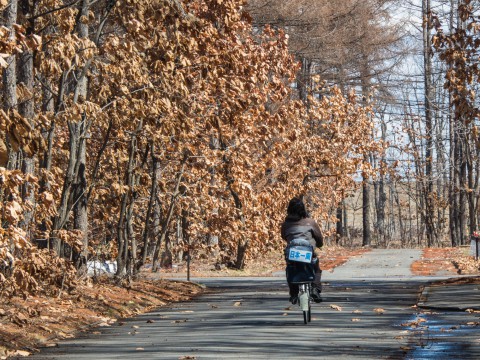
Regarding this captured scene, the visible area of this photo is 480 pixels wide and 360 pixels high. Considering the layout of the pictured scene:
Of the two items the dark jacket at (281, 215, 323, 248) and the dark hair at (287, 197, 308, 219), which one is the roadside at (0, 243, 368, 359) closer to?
the dark jacket at (281, 215, 323, 248)

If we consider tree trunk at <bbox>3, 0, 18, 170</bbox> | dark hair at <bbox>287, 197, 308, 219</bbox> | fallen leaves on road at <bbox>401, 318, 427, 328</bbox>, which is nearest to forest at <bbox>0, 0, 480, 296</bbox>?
tree trunk at <bbox>3, 0, 18, 170</bbox>

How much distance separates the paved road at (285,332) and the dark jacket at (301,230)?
3.94 feet

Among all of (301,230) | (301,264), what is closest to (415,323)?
(301,264)

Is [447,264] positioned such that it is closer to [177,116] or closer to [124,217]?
[124,217]

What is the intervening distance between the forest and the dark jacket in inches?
129

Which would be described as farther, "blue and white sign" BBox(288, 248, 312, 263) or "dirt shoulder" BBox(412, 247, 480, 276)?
"dirt shoulder" BBox(412, 247, 480, 276)

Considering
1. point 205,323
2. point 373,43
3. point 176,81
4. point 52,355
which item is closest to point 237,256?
point 373,43

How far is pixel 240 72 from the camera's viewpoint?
2442 centimetres

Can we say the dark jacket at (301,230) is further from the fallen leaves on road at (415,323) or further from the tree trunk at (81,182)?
the tree trunk at (81,182)

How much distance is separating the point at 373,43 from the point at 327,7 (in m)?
5.55

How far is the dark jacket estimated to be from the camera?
15.3m

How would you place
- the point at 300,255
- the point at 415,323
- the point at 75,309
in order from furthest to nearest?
1. the point at 75,309
2. the point at 300,255
3. the point at 415,323

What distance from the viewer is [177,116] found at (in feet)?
59.1

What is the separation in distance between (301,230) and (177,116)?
383 centimetres
